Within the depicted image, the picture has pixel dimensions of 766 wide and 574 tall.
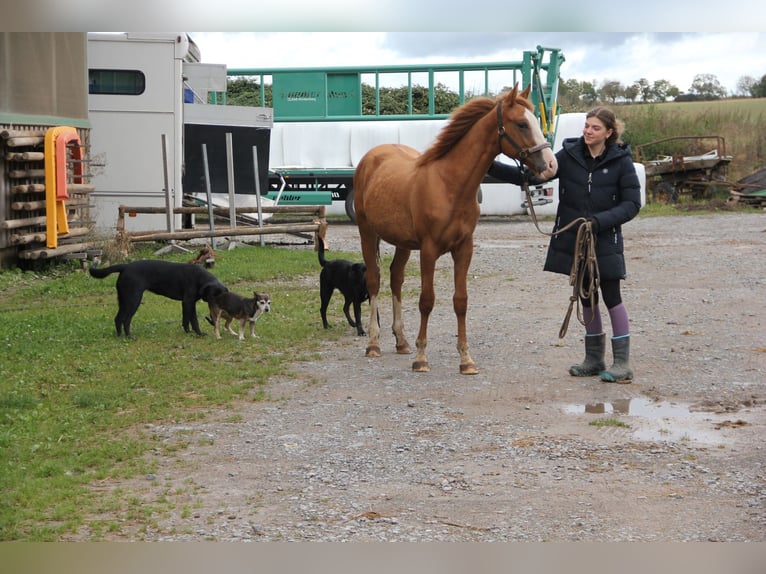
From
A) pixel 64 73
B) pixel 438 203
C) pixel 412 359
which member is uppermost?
pixel 64 73

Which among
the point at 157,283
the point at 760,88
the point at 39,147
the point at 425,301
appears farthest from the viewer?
the point at 760,88

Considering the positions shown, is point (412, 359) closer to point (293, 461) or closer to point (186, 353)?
point (186, 353)

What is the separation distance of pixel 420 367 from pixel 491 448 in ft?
7.72

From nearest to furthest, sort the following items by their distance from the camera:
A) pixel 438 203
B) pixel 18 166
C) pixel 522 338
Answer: pixel 438 203
pixel 522 338
pixel 18 166

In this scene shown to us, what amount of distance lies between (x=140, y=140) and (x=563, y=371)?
36.7 ft

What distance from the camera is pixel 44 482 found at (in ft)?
16.9

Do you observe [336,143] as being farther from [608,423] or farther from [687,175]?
[608,423]

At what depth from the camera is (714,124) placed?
116 ft

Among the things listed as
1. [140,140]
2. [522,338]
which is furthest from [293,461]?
[140,140]

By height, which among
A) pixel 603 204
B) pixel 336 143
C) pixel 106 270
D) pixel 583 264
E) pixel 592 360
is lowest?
pixel 592 360

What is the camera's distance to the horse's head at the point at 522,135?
759cm

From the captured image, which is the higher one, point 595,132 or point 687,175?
point 595,132

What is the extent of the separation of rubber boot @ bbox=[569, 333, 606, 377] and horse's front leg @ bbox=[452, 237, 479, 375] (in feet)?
2.73

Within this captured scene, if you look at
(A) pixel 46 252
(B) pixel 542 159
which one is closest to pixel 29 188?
(A) pixel 46 252
